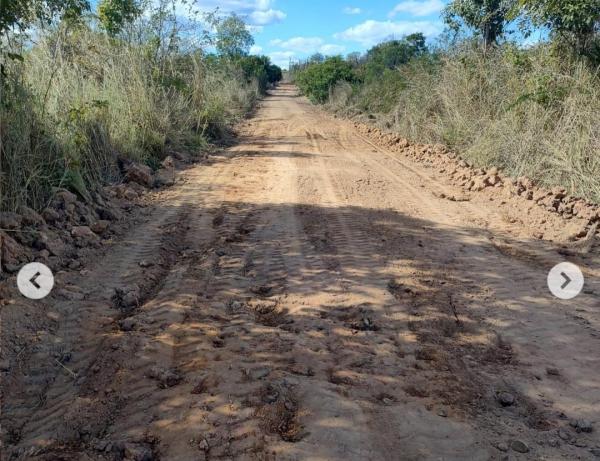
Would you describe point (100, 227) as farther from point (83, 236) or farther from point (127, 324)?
point (127, 324)

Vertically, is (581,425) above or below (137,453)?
below

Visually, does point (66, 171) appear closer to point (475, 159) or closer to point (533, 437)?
point (533, 437)

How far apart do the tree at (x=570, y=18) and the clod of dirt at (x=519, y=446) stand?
24.9 ft

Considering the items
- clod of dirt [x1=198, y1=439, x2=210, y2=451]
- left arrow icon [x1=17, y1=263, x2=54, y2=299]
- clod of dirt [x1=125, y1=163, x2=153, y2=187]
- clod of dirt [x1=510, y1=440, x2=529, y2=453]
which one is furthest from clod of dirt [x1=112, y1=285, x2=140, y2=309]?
clod of dirt [x1=125, y1=163, x2=153, y2=187]

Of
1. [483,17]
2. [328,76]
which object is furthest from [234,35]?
[483,17]

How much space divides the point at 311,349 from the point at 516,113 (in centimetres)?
718

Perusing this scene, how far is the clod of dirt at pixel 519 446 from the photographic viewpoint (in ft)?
7.90

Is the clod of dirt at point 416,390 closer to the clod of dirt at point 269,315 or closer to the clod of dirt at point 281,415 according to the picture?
the clod of dirt at point 281,415

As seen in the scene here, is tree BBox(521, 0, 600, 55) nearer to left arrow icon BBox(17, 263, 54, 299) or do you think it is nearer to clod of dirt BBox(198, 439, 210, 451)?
left arrow icon BBox(17, 263, 54, 299)

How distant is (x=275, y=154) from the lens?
10.5 meters

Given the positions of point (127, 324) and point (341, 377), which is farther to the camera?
point (127, 324)

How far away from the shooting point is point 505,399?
283 centimetres

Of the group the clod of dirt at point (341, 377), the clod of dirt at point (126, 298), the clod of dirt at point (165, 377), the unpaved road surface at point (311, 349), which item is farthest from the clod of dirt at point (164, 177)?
the clod of dirt at point (341, 377)

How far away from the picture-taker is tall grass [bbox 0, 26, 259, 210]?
498 cm
